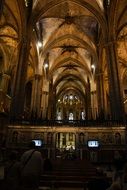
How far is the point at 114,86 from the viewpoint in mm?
17016

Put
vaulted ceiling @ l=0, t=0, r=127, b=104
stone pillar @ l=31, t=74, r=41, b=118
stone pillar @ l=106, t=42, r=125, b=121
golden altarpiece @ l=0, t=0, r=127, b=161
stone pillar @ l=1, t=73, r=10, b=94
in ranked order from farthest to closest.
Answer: stone pillar @ l=1, t=73, r=10, b=94, stone pillar @ l=31, t=74, r=41, b=118, vaulted ceiling @ l=0, t=0, r=127, b=104, stone pillar @ l=106, t=42, r=125, b=121, golden altarpiece @ l=0, t=0, r=127, b=161

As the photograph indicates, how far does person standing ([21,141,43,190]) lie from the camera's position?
337 centimetres

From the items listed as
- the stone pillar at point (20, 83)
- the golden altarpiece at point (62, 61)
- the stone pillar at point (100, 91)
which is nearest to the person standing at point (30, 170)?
the golden altarpiece at point (62, 61)

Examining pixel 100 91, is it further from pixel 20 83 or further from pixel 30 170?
pixel 30 170

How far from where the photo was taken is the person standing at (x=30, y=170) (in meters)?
3.37

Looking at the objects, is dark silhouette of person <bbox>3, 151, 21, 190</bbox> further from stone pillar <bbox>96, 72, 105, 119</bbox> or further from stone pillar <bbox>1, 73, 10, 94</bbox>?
stone pillar <bbox>1, 73, 10, 94</bbox>

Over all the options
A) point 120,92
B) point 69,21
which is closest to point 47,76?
point 69,21

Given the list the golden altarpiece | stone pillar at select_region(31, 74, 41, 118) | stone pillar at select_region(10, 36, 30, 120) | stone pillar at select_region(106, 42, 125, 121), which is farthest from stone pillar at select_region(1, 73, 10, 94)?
stone pillar at select_region(106, 42, 125, 121)

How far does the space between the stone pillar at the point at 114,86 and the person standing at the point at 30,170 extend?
12790 mm

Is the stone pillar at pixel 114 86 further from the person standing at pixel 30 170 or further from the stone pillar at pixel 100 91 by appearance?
the person standing at pixel 30 170

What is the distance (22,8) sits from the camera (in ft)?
62.0

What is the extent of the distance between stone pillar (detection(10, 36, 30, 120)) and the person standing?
39.6ft

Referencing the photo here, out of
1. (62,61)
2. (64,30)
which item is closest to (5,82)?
(64,30)

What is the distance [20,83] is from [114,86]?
28.4 ft
